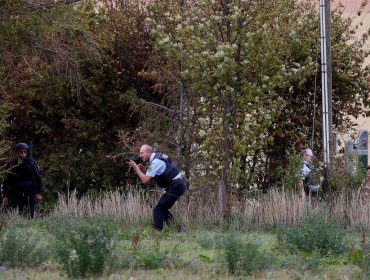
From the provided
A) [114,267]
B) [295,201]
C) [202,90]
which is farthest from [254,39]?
[114,267]

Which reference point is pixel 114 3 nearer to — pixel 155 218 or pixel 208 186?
pixel 208 186

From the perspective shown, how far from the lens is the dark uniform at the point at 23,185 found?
66.6ft

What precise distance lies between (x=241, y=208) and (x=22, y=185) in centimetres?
431

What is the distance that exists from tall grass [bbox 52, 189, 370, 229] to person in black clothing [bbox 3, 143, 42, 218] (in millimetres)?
828

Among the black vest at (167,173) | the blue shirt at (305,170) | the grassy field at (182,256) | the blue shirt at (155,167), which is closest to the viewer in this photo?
the grassy field at (182,256)

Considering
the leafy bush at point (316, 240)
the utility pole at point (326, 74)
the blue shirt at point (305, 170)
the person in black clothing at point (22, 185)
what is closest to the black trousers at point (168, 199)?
the blue shirt at point (305, 170)

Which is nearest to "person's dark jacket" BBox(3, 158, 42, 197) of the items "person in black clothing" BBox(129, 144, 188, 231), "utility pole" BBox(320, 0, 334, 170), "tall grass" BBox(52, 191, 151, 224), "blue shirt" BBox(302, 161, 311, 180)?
"tall grass" BBox(52, 191, 151, 224)

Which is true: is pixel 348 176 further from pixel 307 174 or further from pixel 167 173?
pixel 167 173

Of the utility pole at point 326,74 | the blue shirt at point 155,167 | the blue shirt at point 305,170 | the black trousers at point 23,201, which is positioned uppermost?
the utility pole at point 326,74

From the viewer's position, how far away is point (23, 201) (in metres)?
20.6

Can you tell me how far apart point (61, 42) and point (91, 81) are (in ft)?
10.3

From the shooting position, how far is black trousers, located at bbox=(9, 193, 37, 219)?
20.4 metres

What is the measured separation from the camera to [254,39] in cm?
1827

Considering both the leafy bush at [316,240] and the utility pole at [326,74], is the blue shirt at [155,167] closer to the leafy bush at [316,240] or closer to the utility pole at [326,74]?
the utility pole at [326,74]
